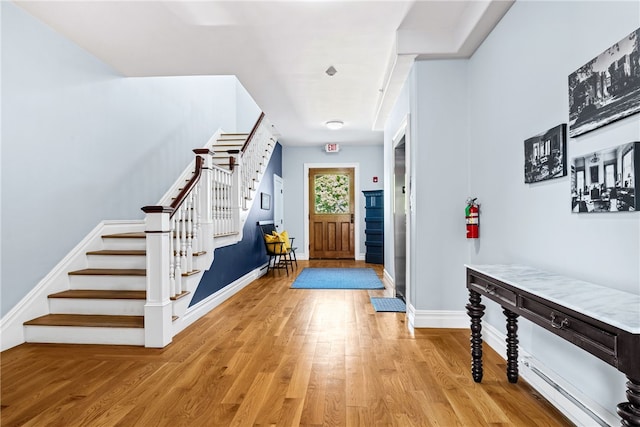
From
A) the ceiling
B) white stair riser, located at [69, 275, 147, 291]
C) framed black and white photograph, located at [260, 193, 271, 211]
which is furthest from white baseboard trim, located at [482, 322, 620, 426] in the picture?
framed black and white photograph, located at [260, 193, 271, 211]

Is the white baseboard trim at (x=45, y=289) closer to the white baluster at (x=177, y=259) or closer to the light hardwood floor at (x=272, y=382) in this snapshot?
the light hardwood floor at (x=272, y=382)

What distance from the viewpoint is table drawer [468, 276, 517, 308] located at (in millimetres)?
1769

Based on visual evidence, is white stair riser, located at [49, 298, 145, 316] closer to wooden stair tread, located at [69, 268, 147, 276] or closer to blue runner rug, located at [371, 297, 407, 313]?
wooden stair tread, located at [69, 268, 147, 276]

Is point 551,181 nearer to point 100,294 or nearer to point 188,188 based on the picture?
point 188,188

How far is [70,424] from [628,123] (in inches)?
115

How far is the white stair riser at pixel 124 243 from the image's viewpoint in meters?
3.87

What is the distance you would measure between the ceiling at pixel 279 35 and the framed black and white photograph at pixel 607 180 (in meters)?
1.45

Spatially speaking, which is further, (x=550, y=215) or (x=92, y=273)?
(x=92, y=273)

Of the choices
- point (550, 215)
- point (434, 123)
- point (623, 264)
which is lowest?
point (623, 264)

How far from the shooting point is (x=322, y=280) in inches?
232

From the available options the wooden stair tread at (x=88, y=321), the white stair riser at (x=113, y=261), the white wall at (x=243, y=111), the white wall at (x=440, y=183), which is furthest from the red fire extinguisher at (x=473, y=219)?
the white wall at (x=243, y=111)

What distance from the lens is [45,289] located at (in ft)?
10.4

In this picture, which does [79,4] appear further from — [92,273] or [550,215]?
[550,215]

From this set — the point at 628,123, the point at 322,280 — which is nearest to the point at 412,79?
the point at 628,123
